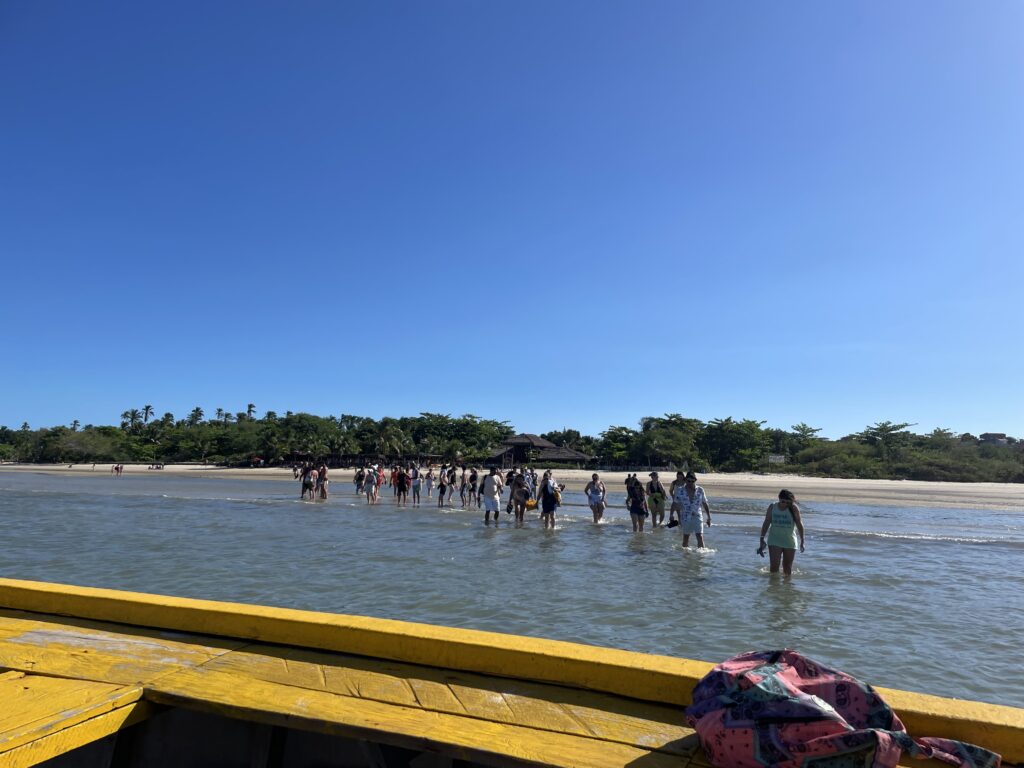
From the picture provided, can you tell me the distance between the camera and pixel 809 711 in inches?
87.5

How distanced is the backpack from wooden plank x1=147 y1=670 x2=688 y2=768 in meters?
0.21

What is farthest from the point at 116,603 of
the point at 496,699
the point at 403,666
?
the point at 496,699

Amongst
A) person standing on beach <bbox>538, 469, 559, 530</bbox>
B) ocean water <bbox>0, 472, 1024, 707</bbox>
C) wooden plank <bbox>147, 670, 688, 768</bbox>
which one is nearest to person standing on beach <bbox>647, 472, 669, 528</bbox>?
ocean water <bbox>0, 472, 1024, 707</bbox>

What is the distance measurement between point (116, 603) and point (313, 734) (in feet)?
5.89

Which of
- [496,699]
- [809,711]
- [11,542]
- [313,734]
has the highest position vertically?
[809,711]

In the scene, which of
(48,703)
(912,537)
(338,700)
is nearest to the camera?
(48,703)

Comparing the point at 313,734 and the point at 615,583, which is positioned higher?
the point at 313,734

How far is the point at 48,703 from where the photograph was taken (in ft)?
8.19

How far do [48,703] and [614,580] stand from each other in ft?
28.3

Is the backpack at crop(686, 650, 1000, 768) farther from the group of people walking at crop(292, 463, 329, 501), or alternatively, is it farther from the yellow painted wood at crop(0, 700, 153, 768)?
the group of people walking at crop(292, 463, 329, 501)

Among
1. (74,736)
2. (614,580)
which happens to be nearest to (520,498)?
(614,580)

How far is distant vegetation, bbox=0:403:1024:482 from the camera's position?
64938 millimetres

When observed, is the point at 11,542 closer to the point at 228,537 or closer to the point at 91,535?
the point at 91,535

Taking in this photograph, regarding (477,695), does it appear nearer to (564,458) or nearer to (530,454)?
(530,454)
